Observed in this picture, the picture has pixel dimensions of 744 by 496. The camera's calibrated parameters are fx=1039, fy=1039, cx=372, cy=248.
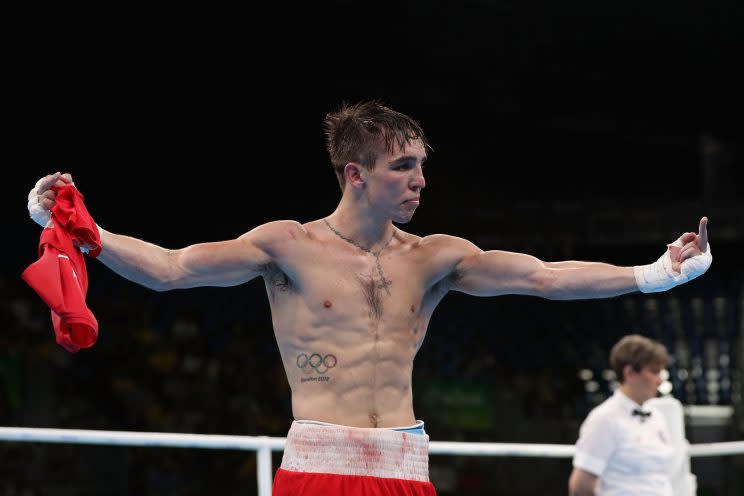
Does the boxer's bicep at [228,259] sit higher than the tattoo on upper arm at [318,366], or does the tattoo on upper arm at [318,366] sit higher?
the boxer's bicep at [228,259]

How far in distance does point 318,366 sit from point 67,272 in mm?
580

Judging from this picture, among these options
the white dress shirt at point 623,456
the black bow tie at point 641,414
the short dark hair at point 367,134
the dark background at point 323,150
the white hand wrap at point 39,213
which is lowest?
the white dress shirt at point 623,456

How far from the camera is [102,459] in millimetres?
6230

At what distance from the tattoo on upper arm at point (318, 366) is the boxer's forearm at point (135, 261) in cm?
36

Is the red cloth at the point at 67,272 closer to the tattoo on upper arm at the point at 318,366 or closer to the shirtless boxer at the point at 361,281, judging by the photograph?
the shirtless boxer at the point at 361,281

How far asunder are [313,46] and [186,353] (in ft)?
9.26

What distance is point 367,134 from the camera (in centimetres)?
244

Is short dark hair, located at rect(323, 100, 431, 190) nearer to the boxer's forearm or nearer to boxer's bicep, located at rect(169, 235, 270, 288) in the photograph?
boxer's bicep, located at rect(169, 235, 270, 288)

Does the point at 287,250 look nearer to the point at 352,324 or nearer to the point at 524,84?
the point at 352,324

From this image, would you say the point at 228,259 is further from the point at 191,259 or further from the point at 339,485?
the point at 339,485

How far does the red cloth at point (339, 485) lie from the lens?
2229mm

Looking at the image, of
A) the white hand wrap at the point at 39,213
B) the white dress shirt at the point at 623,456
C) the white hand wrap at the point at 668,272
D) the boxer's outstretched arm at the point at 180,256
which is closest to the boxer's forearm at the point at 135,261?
the boxer's outstretched arm at the point at 180,256

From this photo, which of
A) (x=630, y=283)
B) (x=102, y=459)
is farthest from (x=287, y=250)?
(x=102, y=459)

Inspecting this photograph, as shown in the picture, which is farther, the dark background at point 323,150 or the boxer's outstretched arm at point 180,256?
the dark background at point 323,150
